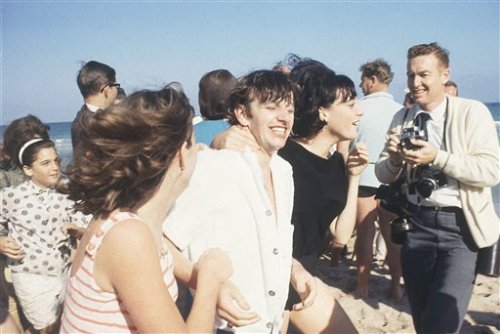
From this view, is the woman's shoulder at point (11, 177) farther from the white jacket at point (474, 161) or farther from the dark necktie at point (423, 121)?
the white jacket at point (474, 161)

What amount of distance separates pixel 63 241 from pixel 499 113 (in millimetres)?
46763

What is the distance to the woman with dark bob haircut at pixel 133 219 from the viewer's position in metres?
1.37

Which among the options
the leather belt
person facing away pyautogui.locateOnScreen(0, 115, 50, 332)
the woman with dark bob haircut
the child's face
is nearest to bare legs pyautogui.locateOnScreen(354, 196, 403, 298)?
the leather belt

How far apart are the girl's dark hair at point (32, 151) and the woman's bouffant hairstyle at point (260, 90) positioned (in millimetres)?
1821

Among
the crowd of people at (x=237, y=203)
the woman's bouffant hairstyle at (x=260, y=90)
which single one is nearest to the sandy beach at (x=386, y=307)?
the crowd of people at (x=237, y=203)

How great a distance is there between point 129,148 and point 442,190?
1914mm

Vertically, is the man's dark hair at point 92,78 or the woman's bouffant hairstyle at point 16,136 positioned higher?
the man's dark hair at point 92,78

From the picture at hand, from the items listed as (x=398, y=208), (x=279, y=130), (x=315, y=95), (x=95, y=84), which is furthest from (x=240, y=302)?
(x=95, y=84)

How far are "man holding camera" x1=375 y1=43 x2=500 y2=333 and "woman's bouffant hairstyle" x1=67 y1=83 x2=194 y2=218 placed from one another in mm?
1626

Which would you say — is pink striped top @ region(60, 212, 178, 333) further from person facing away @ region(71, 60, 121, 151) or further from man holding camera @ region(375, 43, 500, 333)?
person facing away @ region(71, 60, 121, 151)

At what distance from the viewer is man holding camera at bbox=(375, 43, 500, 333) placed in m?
2.64

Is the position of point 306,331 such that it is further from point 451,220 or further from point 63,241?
point 63,241

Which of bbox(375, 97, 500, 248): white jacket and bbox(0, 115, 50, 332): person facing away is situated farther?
bbox(0, 115, 50, 332): person facing away

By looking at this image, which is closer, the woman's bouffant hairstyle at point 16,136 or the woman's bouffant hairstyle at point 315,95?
the woman's bouffant hairstyle at point 315,95
